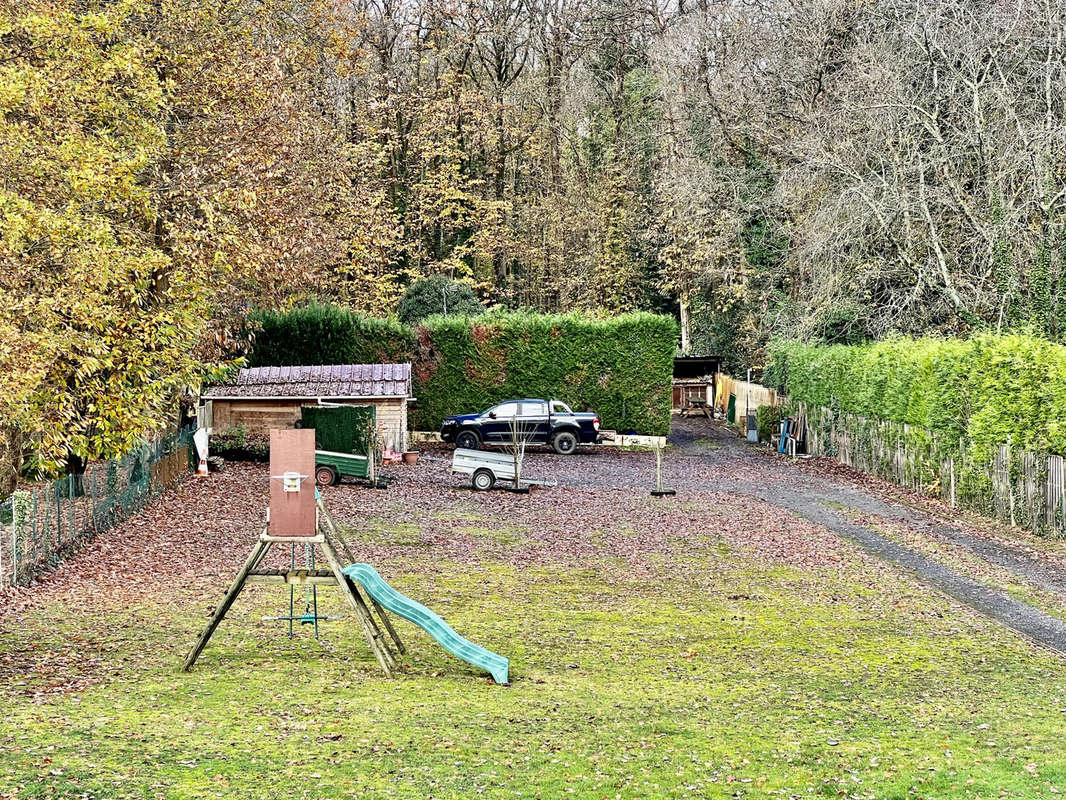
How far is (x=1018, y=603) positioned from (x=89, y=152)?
1647 centimetres

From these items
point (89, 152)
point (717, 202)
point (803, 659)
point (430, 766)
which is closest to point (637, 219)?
point (717, 202)

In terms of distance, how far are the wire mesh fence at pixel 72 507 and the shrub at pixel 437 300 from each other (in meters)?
19.1

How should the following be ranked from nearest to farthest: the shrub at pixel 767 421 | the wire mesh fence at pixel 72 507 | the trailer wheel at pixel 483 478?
the wire mesh fence at pixel 72 507 → the trailer wheel at pixel 483 478 → the shrub at pixel 767 421

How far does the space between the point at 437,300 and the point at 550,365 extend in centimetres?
626

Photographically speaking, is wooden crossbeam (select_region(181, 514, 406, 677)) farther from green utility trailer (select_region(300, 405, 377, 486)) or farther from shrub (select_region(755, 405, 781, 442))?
shrub (select_region(755, 405, 781, 442))

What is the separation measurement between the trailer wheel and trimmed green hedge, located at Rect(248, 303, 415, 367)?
12.7 metres

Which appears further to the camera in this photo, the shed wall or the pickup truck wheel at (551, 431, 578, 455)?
the pickup truck wheel at (551, 431, 578, 455)

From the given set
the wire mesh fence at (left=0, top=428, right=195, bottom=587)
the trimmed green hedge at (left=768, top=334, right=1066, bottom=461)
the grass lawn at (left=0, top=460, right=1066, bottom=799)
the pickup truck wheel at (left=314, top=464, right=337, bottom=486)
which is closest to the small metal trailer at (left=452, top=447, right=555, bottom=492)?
the pickup truck wheel at (left=314, top=464, right=337, bottom=486)

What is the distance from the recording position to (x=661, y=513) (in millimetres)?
25547

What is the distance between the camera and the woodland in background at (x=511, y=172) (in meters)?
20.7

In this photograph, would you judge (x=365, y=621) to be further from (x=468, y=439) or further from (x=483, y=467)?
(x=468, y=439)

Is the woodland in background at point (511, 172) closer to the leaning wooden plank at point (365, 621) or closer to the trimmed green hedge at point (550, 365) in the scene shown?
the trimmed green hedge at point (550, 365)

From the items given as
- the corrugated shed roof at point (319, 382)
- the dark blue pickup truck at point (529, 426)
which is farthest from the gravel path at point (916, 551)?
the corrugated shed roof at point (319, 382)

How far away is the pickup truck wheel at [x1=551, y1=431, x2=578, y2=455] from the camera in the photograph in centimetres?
3831
